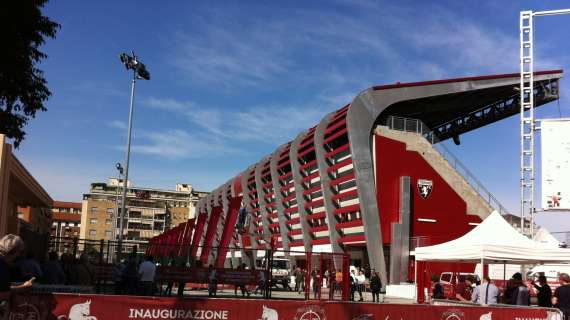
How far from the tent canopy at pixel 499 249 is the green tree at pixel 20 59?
49.6ft

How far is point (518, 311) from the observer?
11531mm

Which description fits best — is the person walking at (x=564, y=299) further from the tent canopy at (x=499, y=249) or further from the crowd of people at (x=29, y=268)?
the crowd of people at (x=29, y=268)

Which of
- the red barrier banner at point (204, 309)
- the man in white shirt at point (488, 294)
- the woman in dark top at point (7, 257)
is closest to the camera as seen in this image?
the woman in dark top at point (7, 257)

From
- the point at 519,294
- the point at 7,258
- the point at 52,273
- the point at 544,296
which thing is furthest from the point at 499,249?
the point at 7,258

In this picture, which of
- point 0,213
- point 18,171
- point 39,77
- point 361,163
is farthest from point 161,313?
point 361,163

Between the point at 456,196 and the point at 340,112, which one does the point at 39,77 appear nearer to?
the point at 340,112

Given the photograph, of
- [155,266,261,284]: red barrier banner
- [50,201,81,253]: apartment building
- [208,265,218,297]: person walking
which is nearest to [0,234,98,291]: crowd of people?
[155,266,261,284]: red barrier banner

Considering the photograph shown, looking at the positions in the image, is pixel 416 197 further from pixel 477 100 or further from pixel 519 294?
pixel 519 294

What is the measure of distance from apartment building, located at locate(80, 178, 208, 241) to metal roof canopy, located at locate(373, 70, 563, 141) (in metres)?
89.3

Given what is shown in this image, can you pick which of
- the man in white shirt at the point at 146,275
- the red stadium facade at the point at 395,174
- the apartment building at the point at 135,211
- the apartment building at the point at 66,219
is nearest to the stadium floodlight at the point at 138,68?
the red stadium facade at the point at 395,174

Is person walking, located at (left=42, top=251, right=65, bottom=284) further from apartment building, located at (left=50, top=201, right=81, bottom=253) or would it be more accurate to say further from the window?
apartment building, located at (left=50, top=201, right=81, bottom=253)

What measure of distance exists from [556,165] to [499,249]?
766 cm

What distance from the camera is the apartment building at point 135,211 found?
133500 mm

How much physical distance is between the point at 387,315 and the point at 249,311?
268 cm
